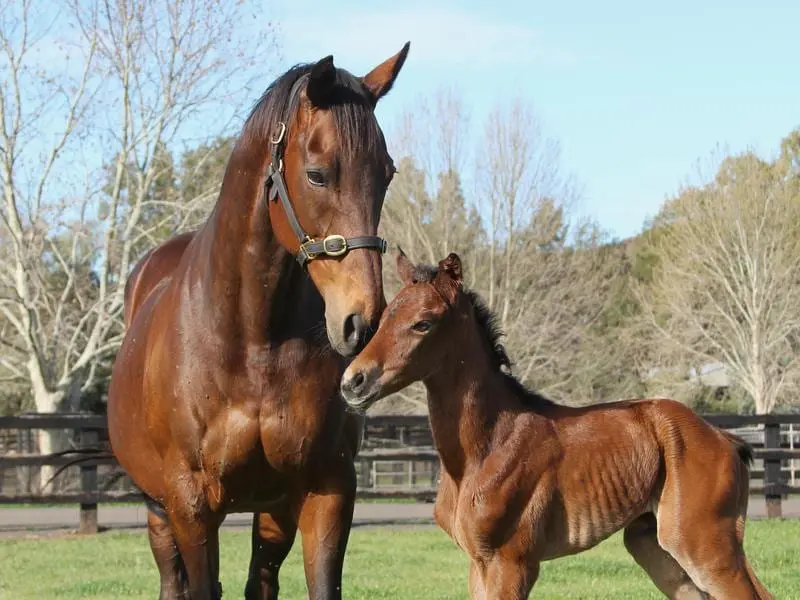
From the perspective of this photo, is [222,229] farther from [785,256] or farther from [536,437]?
[785,256]

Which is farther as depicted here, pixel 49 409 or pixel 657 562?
pixel 49 409

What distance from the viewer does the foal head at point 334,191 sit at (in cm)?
361

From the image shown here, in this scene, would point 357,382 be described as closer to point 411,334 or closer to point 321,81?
point 411,334

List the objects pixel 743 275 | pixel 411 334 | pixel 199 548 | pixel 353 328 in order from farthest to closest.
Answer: pixel 743 275
pixel 411 334
pixel 199 548
pixel 353 328

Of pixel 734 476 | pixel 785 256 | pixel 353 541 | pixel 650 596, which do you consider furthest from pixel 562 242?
pixel 734 476

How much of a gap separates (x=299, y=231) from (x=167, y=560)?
2215 mm

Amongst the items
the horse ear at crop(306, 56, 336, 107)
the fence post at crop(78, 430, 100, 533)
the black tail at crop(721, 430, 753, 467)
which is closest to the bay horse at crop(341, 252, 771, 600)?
the black tail at crop(721, 430, 753, 467)

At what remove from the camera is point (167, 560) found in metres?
5.31

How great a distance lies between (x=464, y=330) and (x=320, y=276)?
3.59ft

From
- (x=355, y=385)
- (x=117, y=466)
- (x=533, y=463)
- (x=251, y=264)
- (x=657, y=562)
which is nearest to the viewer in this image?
(x=355, y=385)

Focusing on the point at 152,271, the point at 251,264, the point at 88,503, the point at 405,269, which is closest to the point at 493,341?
the point at 405,269

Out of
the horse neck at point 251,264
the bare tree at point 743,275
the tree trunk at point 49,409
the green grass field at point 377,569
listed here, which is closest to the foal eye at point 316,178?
the horse neck at point 251,264

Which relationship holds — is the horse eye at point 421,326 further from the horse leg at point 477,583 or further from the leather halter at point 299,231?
the horse leg at point 477,583

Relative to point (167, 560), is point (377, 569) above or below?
below
